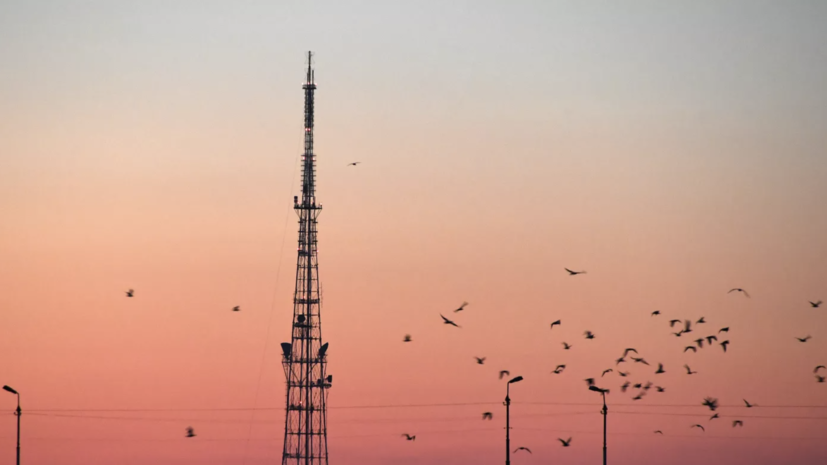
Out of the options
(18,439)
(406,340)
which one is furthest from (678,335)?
(18,439)

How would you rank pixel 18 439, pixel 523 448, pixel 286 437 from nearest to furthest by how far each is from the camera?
pixel 18 439, pixel 523 448, pixel 286 437

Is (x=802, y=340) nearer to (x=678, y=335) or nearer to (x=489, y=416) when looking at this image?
(x=678, y=335)

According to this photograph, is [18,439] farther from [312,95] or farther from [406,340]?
[312,95]

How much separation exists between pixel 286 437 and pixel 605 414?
164ft

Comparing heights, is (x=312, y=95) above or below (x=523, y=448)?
above

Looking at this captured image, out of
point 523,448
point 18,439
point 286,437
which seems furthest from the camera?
point 286,437

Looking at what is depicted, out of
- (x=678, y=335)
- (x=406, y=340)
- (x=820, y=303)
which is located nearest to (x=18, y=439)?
(x=406, y=340)

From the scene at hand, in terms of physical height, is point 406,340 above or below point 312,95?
below

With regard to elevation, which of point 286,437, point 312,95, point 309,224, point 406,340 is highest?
point 312,95

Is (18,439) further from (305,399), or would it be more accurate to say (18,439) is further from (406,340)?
(305,399)

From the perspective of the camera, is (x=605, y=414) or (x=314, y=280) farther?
(x=314, y=280)

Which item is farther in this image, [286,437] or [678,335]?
[286,437]

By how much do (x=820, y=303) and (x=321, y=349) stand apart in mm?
55383

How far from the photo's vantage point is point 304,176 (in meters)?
151
